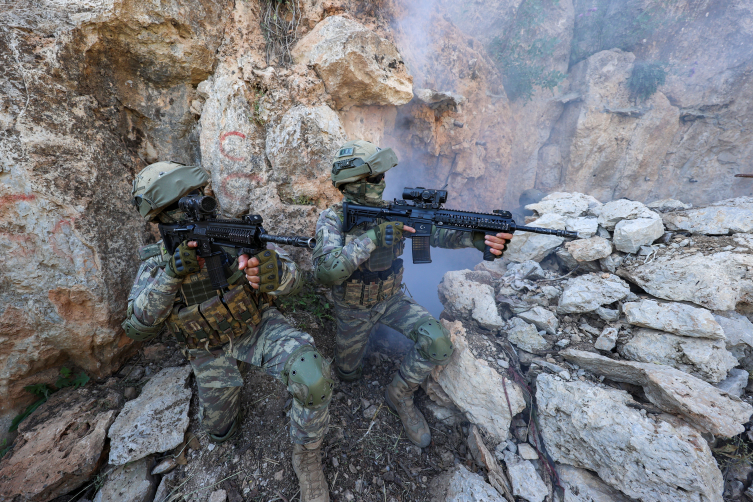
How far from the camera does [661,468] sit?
77.8 inches

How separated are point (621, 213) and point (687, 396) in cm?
239

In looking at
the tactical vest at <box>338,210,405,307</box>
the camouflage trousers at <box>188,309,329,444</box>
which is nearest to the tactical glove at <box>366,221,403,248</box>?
the tactical vest at <box>338,210,405,307</box>

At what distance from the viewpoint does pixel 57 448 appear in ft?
8.52

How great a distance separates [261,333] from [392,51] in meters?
4.17

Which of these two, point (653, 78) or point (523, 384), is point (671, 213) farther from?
point (653, 78)

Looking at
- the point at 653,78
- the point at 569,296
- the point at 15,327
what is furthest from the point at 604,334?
the point at 653,78

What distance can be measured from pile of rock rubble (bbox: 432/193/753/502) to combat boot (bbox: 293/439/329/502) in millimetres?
1161

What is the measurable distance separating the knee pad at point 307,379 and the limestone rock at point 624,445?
2.05 metres

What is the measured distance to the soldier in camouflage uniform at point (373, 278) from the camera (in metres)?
2.90

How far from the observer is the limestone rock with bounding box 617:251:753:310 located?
2.68 metres

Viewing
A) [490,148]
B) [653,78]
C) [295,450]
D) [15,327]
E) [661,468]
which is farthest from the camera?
[490,148]

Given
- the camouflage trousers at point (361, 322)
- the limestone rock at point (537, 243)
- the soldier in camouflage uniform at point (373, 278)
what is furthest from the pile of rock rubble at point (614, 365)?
the camouflage trousers at point (361, 322)

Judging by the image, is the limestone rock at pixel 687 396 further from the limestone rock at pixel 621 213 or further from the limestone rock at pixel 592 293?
the limestone rock at pixel 621 213

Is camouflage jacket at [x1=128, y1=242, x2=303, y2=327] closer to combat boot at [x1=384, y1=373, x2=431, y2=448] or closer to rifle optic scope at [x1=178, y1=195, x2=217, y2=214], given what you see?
rifle optic scope at [x1=178, y1=195, x2=217, y2=214]
